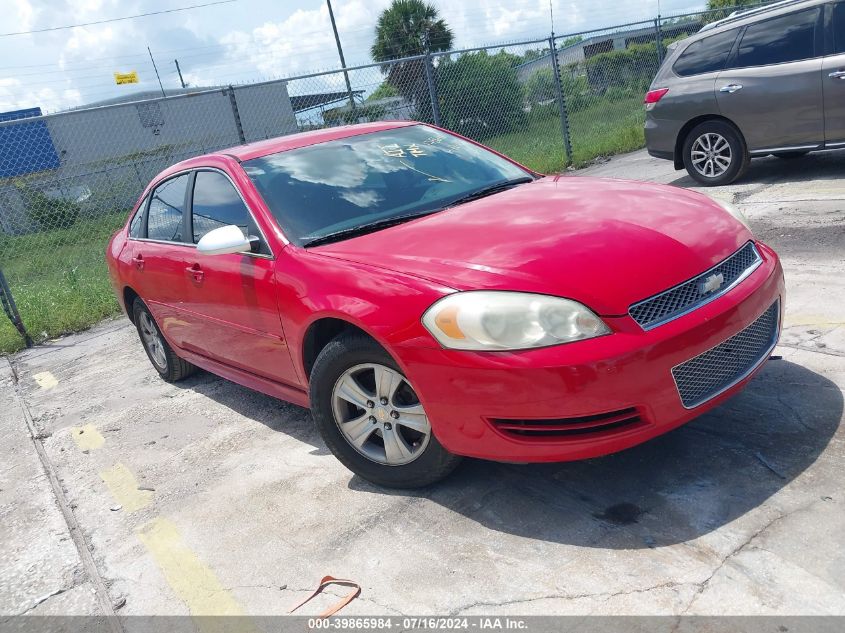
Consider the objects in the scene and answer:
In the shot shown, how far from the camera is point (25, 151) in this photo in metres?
26.0

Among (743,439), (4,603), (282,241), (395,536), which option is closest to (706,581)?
(743,439)

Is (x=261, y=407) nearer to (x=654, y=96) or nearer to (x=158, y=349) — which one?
(x=158, y=349)

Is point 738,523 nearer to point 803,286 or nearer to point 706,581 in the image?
point 706,581

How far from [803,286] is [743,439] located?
2143 millimetres

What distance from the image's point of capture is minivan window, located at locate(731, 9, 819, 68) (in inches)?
294

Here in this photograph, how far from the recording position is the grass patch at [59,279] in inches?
335

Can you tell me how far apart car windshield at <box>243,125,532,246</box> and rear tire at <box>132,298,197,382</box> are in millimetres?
1934

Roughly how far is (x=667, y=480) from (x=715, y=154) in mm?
6175

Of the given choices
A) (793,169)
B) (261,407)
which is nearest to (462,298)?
(261,407)

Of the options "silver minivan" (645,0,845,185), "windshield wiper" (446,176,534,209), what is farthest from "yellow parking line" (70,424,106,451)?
"silver minivan" (645,0,845,185)

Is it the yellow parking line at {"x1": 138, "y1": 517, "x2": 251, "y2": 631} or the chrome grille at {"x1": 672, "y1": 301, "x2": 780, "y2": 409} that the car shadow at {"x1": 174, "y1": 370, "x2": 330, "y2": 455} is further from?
the chrome grille at {"x1": 672, "y1": 301, "x2": 780, "y2": 409}

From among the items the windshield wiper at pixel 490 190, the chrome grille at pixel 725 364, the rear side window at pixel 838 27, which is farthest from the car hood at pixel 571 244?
the rear side window at pixel 838 27

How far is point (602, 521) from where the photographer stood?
112 inches

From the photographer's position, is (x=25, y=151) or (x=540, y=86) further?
(x=25, y=151)
